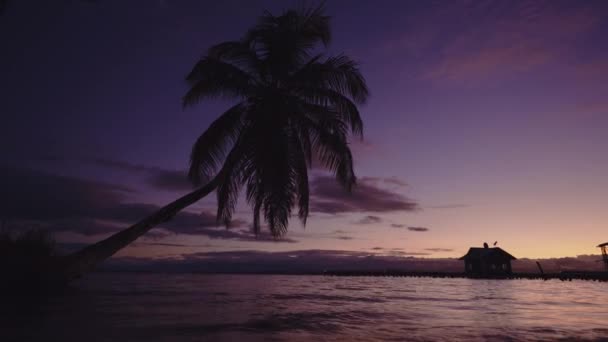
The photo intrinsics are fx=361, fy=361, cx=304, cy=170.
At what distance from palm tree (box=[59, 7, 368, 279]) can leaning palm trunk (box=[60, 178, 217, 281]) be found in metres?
1.51

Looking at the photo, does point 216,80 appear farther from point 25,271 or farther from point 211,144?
point 25,271

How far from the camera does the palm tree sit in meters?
13.4

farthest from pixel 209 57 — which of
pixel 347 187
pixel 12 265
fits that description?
pixel 12 265

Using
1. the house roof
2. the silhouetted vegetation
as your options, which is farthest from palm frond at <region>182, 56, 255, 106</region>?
the house roof

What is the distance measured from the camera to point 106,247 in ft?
36.8

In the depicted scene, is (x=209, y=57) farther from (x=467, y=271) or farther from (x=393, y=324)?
(x=467, y=271)

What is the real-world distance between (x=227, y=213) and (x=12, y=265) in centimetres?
697

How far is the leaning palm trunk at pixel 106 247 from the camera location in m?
10.9

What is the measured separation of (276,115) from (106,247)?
285 inches

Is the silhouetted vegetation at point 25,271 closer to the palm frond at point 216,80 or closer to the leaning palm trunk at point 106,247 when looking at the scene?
the leaning palm trunk at point 106,247

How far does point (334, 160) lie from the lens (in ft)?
47.9

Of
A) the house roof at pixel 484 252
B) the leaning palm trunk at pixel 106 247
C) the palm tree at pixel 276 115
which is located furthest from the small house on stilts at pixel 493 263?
the leaning palm trunk at pixel 106 247

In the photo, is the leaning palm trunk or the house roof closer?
the leaning palm trunk

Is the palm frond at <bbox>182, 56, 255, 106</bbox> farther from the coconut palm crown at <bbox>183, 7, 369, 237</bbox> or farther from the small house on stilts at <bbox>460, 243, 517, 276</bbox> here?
the small house on stilts at <bbox>460, 243, 517, 276</bbox>
